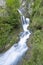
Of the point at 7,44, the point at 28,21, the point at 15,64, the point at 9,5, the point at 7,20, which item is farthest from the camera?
the point at 28,21

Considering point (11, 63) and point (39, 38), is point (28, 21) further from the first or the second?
point (11, 63)

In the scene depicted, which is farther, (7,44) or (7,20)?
(7,20)

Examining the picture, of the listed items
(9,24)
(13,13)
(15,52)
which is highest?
(13,13)

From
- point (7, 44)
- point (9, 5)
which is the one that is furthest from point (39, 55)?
point (9, 5)

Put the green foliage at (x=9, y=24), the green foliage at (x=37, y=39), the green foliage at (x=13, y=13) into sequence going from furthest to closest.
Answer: the green foliage at (x=13, y=13) < the green foliage at (x=9, y=24) < the green foliage at (x=37, y=39)

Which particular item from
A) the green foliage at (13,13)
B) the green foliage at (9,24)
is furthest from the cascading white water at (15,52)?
the green foliage at (13,13)

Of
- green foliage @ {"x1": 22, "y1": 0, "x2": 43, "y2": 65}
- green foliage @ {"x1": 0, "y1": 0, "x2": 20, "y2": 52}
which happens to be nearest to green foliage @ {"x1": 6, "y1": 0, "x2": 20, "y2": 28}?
green foliage @ {"x1": 0, "y1": 0, "x2": 20, "y2": 52}

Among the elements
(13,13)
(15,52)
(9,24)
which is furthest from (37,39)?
(13,13)

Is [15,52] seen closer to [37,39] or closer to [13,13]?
[37,39]

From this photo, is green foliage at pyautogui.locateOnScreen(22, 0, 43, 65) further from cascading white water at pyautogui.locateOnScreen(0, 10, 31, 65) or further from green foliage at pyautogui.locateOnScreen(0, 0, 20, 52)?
green foliage at pyautogui.locateOnScreen(0, 0, 20, 52)

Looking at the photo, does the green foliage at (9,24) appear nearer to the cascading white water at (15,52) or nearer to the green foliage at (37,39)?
the cascading white water at (15,52)

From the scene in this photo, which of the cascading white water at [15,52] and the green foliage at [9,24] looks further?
the green foliage at [9,24]
